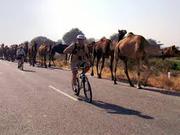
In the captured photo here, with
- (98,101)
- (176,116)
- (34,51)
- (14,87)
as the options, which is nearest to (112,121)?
(176,116)

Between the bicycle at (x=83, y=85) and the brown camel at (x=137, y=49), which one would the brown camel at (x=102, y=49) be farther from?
the bicycle at (x=83, y=85)

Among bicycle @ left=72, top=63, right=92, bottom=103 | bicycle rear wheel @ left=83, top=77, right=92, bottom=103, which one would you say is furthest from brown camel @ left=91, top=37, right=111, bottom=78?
bicycle rear wheel @ left=83, top=77, right=92, bottom=103

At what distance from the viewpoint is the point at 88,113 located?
11.2m

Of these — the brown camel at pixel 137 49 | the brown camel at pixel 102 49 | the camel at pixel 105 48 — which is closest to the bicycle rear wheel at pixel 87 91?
the brown camel at pixel 137 49

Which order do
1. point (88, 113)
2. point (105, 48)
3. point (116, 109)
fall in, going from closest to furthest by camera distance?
point (88, 113) → point (116, 109) → point (105, 48)

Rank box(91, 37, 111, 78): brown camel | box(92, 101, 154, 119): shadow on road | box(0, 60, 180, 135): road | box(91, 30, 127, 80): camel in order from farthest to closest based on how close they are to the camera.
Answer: box(91, 37, 111, 78): brown camel
box(91, 30, 127, 80): camel
box(92, 101, 154, 119): shadow on road
box(0, 60, 180, 135): road

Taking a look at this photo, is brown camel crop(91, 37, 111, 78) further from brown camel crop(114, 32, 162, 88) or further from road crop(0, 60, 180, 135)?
road crop(0, 60, 180, 135)

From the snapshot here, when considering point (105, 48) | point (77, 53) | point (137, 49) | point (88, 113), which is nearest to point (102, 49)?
point (105, 48)

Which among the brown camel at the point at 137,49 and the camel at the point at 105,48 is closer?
the brown camel at the point at 137,49

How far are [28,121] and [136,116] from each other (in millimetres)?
2630

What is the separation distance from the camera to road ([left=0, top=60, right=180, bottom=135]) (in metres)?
9.18

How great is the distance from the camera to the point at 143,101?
13797 millimetres

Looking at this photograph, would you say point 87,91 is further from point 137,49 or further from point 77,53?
point 137,49

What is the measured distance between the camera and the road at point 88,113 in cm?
918
